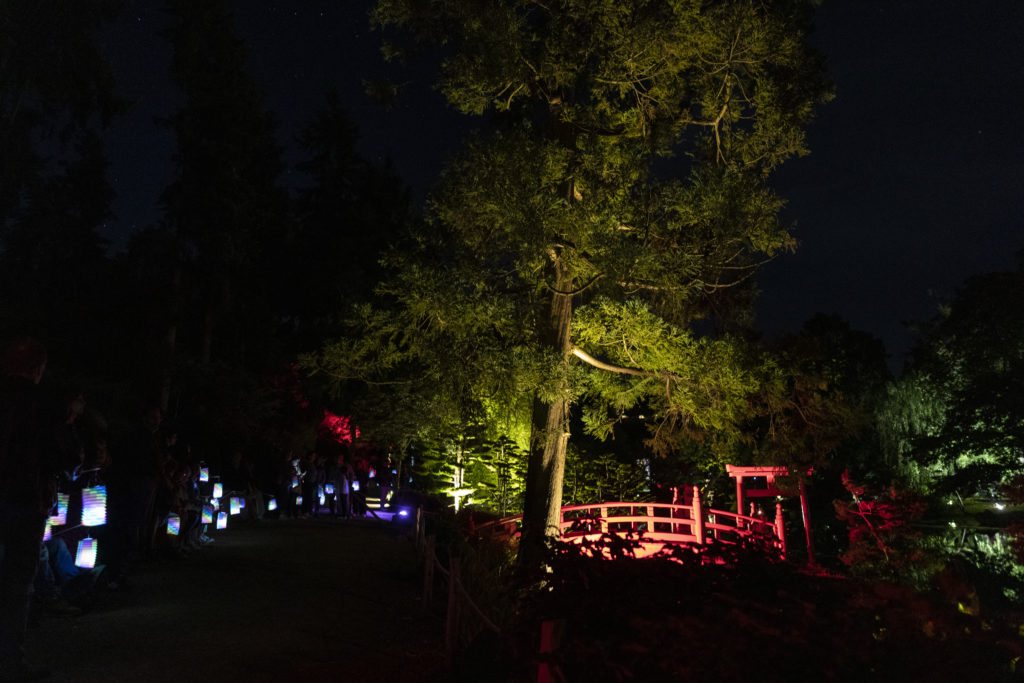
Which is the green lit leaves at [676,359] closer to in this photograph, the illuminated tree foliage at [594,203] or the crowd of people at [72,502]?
the illuminated tree foliage at [594,203]

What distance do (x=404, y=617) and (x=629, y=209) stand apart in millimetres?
7750

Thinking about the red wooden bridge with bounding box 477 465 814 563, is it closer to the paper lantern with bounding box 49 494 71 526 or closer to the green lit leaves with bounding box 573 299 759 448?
the green lit leaves with bounding box 573 299 759 448

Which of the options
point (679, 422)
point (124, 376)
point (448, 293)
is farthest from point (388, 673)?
point (124, 376)

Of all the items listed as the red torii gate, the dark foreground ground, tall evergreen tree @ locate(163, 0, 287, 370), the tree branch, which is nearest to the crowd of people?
the dark foreground ground

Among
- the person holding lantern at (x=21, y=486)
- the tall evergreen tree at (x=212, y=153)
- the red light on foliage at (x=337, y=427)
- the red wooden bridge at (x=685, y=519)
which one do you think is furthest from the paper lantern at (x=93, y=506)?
the red light on foliage at (x=337, y=427)

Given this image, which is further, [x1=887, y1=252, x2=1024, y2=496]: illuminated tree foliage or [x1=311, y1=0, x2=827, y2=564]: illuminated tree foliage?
[x1=887, y1=252, x2=1024, y2=496]: illuminated tree foliage

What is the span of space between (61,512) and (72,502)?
46 centimetres

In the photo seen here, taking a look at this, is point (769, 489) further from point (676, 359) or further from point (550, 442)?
point (550, 442)

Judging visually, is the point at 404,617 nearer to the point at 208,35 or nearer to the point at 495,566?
the point at 495,566

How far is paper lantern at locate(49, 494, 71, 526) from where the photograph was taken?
6.36m

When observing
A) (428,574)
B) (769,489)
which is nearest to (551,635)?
(428,574)

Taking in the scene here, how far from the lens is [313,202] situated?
40750mm

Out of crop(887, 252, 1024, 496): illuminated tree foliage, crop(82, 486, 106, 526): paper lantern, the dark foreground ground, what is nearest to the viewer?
the dark foreground ground

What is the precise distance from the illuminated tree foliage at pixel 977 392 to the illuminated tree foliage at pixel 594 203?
588 inches
